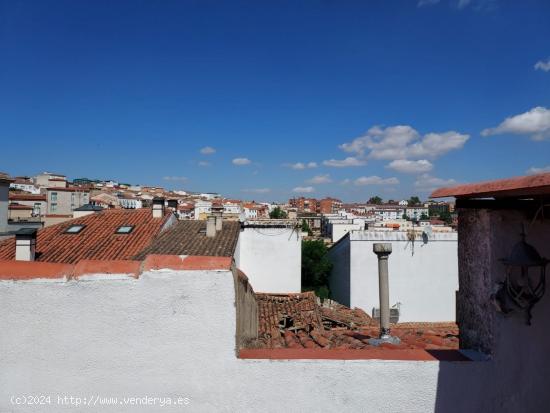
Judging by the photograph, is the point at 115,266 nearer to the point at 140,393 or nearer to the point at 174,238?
the point at 140,393

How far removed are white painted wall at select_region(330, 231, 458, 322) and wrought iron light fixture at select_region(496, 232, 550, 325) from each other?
16.4m

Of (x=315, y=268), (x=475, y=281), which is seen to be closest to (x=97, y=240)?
(x=315, y=268)

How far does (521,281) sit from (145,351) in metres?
2.44

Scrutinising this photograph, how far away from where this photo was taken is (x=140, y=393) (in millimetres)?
2342

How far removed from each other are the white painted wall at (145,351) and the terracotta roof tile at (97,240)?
13.1 meters

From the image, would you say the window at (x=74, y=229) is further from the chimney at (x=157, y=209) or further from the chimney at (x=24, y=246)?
the chimney at (x=24, y=246)

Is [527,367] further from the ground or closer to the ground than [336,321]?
further from the ground

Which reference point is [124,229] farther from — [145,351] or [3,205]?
[145,351]

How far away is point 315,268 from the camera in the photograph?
2709 cm

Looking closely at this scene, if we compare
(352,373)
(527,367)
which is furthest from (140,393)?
(527,367)

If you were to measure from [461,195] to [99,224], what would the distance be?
1881 cm

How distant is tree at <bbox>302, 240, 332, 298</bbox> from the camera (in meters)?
26.7

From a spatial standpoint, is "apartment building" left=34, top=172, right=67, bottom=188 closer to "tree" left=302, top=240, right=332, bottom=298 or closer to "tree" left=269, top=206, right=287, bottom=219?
"tree" left=269, top=206, right=287, bottom=219

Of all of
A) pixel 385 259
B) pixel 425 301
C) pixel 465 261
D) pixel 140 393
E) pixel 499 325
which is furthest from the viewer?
pixel 425 301
